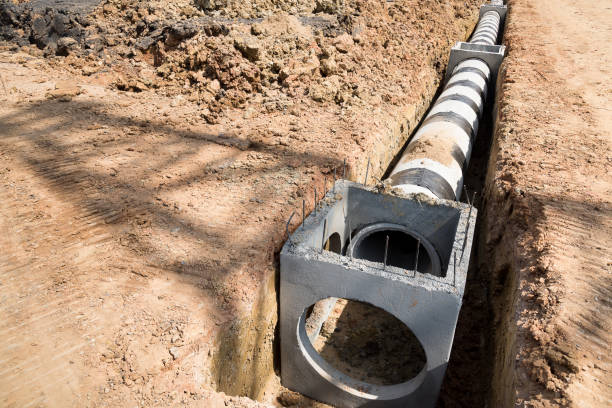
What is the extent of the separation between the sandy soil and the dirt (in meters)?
2.14

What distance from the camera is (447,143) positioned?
6.75 meters

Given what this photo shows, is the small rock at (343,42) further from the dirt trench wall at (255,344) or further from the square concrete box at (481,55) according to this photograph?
the square concrete box at (481,55)

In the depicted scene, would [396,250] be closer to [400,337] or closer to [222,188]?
[400,337]

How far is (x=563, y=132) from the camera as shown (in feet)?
21.3

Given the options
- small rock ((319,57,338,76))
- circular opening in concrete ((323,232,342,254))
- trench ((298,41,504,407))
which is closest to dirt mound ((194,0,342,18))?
small rock ((319,57,338,76))

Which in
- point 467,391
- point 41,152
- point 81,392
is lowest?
point 467,391

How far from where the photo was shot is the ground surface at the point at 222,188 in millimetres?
3281

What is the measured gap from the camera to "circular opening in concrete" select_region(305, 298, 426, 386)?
5523mm

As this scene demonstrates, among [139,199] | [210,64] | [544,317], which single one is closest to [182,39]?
[210,64]

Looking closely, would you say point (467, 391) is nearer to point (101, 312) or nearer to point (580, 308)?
point (580, 308)

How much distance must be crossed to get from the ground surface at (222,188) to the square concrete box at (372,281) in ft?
1.13

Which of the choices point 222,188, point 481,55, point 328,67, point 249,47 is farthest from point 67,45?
point 481,55

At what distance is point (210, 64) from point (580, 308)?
6518mm

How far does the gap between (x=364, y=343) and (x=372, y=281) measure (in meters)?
2.34
